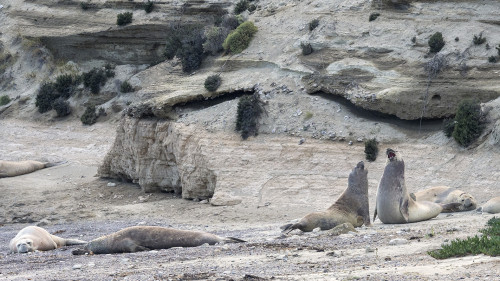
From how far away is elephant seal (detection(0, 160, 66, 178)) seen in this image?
32.5 meters

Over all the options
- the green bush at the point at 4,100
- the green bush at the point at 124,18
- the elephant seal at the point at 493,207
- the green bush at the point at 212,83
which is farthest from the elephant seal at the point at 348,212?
the green bush at the point at 4,100

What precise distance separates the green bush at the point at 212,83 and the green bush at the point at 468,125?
9223 mm

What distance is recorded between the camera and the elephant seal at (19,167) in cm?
3253

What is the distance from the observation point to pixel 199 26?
125 ft

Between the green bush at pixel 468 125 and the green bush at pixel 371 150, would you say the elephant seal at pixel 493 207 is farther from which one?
the green bush at pixel 371 150

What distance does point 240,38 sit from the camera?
30.6 m

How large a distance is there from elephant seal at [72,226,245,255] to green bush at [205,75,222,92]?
14260 mm

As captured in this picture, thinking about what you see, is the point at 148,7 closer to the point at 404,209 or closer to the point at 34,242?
the point at 34,242

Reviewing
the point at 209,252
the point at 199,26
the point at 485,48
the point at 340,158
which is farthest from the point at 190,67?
the point at 209,252

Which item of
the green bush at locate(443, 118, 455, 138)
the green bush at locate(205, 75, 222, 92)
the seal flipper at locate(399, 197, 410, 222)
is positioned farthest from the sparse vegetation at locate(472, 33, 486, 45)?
the seal flipper at locate(399, 197, 410, 222)

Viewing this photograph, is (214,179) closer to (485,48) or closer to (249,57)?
(249,57)

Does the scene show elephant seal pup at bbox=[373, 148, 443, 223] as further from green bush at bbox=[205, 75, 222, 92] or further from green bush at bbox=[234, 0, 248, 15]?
green bush at bbox=[234, 0, 248, 15]

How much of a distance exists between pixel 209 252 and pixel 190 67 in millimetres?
19257

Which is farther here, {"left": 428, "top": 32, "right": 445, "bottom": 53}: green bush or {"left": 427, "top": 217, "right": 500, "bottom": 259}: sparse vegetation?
{"left": 428, "top": 32, "right": 445, "bottom": 53}: green bush
